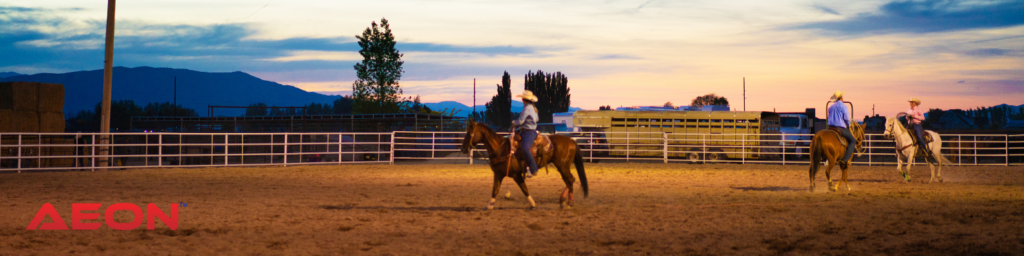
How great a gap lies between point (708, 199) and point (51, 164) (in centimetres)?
1546

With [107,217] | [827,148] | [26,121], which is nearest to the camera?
[107,217]

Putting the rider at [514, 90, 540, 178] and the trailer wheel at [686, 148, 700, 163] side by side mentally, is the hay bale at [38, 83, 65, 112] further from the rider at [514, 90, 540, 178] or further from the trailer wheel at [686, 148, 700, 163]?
the trailer wheel at [686, 148, 700, 163]

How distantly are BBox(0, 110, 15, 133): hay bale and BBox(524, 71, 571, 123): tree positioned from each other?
51.0 metres

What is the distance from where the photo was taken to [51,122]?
1714 cm

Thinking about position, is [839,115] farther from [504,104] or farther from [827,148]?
[504,104]

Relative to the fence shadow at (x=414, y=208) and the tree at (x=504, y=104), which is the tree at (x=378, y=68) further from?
the fence shadow at (x=414, y=208)

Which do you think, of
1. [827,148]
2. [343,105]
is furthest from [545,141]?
[343,105]

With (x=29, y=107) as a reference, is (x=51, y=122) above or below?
below

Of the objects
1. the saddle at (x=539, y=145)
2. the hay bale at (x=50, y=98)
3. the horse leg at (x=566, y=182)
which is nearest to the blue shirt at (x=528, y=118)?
the saddle at (x=539, y=145)

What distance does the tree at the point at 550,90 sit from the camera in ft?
213

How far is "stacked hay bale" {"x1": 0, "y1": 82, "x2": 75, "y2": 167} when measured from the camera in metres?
15.8

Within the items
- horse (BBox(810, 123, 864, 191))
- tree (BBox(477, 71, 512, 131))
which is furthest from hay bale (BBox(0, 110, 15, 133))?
tree (BBox(477, 71, 512, 131))

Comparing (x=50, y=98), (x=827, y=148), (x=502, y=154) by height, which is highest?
(x=50, y=98)

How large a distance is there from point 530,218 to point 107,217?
4.59 meters
